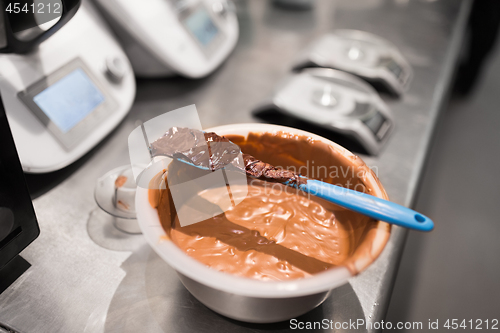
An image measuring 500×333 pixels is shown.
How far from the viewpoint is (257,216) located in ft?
1.97

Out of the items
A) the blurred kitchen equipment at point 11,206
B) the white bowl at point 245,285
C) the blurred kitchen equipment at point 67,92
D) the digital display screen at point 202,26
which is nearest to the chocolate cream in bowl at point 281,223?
the white bowl at point 245,285

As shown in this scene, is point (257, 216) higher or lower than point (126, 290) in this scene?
higher

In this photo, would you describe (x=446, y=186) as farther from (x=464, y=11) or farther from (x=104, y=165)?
(x=104, y=165)

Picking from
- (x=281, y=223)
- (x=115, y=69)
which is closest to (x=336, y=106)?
(x=281, y=223)

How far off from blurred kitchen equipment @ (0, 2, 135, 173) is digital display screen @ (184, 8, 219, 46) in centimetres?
22

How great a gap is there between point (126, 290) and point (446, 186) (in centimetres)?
153

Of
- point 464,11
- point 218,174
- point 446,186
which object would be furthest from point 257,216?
A: point 464,11

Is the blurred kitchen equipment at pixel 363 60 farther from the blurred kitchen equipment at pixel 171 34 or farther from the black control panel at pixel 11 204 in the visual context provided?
the black control panel at pixel 11 204

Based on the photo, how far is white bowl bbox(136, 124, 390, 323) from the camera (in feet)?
1.27

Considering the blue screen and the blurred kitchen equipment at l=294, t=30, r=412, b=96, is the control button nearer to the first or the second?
the blue screen

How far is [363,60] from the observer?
1.12 metres

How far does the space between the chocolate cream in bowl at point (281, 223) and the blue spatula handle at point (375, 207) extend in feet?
0.08

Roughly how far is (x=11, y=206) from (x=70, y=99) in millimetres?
332

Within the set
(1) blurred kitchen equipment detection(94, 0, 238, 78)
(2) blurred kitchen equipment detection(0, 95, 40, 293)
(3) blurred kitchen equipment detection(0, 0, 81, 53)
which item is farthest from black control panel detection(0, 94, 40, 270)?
(1) blurred kitchen equipment detection(94, 0, 238, 78)
